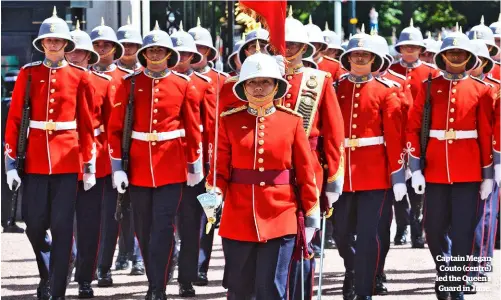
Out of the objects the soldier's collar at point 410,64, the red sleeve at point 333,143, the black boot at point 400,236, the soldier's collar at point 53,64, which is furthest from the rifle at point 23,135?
the black boot at point 400,236

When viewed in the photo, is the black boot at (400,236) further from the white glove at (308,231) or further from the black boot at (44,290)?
the white glove at (308,231)

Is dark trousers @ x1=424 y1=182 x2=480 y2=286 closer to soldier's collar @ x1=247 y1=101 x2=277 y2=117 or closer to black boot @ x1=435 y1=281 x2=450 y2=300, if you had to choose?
black boot @ x1=435 y1=281 x2=450 y2=300

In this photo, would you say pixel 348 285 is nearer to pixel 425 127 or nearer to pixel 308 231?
pixel 425 127

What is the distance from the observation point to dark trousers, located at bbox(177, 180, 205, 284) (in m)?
12.9

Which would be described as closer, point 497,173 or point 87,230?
point 497,173

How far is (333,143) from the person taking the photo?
1060cm

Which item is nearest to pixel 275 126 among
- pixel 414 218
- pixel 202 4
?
pixel 414 218

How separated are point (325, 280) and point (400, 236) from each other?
3.01 m

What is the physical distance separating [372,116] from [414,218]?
13.7 feet

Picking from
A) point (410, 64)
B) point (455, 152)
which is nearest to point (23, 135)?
point (455, 152)

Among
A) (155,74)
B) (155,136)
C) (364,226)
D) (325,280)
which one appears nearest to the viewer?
(364,226)

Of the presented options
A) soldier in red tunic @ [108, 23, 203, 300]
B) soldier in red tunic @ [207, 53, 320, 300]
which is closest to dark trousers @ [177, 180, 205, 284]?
soldier in red tunic @ [108, 23, 203, 300]

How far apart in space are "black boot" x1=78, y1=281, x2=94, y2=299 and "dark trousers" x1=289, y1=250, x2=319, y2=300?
2812mm

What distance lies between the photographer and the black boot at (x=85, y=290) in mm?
12602
